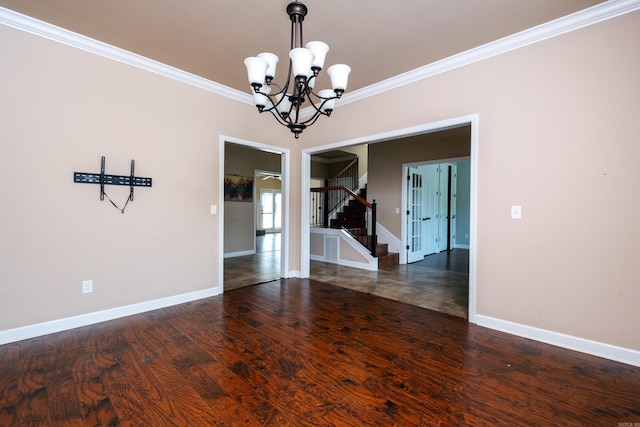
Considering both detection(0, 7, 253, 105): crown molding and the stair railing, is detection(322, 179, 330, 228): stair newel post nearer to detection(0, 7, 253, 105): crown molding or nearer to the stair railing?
the stair railing

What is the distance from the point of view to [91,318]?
2930 millimetres

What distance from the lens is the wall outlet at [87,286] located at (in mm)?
2895

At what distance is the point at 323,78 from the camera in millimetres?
3607

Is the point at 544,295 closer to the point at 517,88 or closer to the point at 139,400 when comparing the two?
the point at 517,88

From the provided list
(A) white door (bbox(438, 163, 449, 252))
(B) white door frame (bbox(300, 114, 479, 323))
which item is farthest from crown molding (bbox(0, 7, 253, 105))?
(A) white door (bbox(438, 163, 449, 252))

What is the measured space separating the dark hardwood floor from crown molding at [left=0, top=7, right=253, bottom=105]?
278 cm

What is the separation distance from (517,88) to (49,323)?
496 centimetres

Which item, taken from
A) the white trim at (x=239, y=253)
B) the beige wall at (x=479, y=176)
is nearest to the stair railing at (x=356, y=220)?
the white trim at (x=239, y=253)

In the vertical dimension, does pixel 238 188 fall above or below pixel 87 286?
above

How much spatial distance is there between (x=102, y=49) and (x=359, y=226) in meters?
5.48

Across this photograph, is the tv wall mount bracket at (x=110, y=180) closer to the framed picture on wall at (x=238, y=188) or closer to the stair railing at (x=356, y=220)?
the framed picture on wall at (x=238, y=188)

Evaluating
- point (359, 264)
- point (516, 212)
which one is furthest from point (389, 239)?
point (516, 212)

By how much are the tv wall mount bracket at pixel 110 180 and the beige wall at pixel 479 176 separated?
0.21 ft

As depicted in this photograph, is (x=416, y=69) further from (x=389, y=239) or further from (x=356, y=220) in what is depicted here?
(x=356, y=220)
